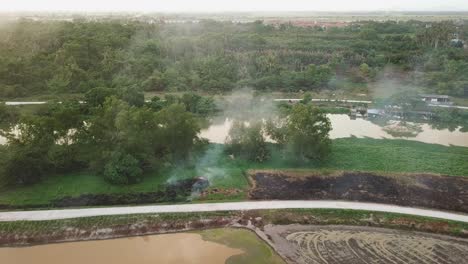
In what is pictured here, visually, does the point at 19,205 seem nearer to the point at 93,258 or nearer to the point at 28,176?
the point at 28,176

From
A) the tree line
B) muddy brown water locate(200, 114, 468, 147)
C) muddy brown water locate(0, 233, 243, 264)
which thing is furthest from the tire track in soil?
the tree line

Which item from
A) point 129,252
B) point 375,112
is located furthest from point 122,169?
point 375,112

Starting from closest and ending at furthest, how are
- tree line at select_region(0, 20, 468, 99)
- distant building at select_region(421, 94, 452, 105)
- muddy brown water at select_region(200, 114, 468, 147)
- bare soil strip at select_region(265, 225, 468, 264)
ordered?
bare soil strip at select_region(265, 225, 468, 264) < muddy brown water at select_region(200, 114, 468, 147) < distant building at select_region(421, 94, 452, 105) < tree line at select_region(0, 20, 468, 99)

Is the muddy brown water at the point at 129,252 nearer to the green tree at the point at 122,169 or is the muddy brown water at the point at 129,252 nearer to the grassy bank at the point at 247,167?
the grassy bank at the point at 247,167

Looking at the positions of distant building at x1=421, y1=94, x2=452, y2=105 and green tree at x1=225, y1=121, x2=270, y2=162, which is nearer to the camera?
green tree at x1=225, y1=121, x2=270, y2=162

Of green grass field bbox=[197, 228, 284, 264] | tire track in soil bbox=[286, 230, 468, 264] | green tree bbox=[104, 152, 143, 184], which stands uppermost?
green tree bbox=[104, 152, 143, 184]

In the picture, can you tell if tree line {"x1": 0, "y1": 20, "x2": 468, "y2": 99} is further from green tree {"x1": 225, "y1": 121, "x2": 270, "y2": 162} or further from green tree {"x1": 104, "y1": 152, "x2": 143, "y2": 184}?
green tree {"x1": 104, "y1": 152, "x2": 143, "y2": 184}
